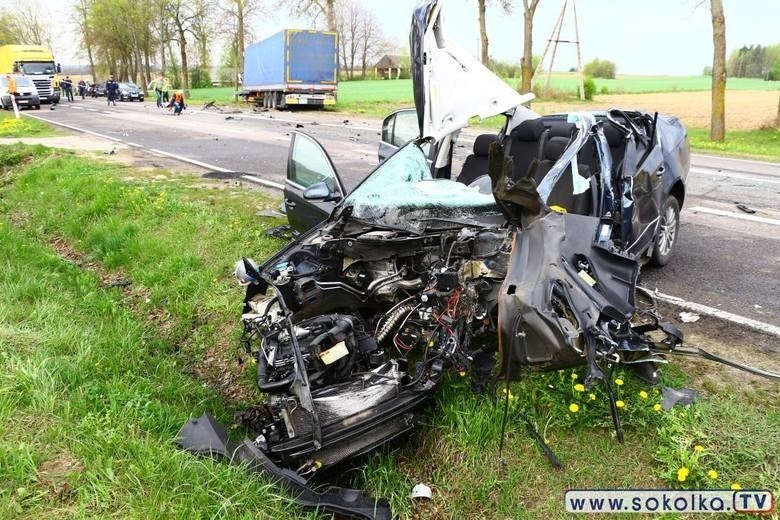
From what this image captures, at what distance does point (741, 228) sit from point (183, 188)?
25.9 ft

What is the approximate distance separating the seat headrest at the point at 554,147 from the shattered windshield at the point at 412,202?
1.04 m

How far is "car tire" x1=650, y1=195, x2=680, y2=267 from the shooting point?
5250mm

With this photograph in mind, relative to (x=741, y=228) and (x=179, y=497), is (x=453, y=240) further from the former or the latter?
(x=741, y=228)

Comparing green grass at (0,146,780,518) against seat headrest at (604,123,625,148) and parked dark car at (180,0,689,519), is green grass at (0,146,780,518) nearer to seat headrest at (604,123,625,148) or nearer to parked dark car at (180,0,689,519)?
parked dark car at (180,0,689,519)

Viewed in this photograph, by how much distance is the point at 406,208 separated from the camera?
3.63 m

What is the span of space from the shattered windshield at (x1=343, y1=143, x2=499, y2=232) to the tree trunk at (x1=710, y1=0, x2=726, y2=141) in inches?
593

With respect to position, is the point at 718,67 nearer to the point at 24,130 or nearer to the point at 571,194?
the point at 571,194

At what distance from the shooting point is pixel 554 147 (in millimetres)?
4742

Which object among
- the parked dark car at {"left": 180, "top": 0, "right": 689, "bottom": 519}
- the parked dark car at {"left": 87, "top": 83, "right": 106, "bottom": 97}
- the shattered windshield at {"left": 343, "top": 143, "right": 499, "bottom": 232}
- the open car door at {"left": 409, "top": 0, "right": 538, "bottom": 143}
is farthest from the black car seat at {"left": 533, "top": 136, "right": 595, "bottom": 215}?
the parked dark car at {"left": 87, "top": 83, "right": 106, "bottom": 97}

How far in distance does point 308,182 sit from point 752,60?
263 ft

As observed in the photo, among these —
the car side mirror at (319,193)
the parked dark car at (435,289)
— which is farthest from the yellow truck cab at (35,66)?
the parked dark car at (435,289)

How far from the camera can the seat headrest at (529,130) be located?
518cm

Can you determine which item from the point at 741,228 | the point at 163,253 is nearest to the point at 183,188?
the point at 163,253

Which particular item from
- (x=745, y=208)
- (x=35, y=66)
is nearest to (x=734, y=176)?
(x=745, y=208)
